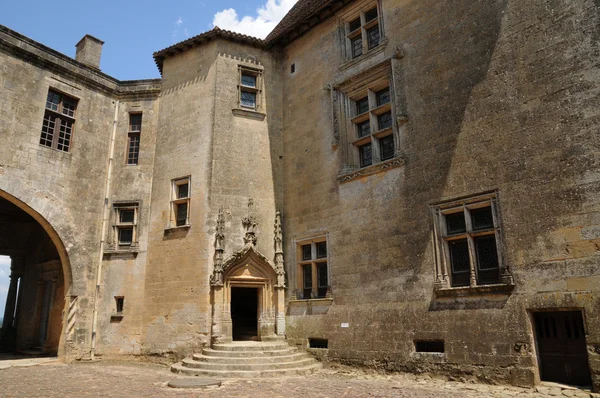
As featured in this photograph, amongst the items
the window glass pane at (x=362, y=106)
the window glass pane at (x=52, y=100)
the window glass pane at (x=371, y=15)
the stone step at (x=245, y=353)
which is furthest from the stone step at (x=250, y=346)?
the window glass pane at (x=371, y=15)

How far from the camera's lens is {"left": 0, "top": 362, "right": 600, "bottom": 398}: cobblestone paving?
24.9ft

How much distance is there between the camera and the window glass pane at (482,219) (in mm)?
9000

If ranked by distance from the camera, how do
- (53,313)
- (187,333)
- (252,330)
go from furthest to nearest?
(53,313), (252,330), (187,333)

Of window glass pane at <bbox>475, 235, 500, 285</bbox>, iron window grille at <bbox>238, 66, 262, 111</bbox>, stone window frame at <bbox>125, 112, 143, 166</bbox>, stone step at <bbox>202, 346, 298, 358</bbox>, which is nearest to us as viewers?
window glass pane at <bbox>475, 235, 500, 285</bbox>

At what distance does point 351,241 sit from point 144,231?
639cm

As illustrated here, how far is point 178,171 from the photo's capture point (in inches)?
527

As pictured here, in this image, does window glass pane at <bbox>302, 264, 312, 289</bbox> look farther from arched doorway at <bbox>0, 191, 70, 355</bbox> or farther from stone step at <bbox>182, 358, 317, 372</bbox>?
arched doorway at <bbox>0, 191, 70, 355</bbox>

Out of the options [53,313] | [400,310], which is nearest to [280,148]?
[400,310]

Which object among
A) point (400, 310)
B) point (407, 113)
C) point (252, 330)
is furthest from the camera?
point (252, 330)

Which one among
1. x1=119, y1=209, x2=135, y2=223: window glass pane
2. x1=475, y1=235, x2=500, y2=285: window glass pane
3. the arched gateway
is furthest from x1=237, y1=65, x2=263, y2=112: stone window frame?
x1=475, y1=235, x2=500, y2=285: window glass pane

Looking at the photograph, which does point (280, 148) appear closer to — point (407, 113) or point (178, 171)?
point (178, 171)

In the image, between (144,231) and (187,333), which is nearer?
(187,333)

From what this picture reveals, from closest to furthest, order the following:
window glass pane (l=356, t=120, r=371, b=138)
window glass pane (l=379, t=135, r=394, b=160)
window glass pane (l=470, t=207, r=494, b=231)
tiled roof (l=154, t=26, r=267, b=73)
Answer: window glass pane (l=470, t=207, r=494, b=231), window glass pane (l=379, t=135, r=394, b=160), window glass pane (l=356, t=120, r=371, b=138), tiled roof (l=154, t=26, r=267, b=73)

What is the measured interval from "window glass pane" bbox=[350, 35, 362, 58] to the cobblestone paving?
326 inches
